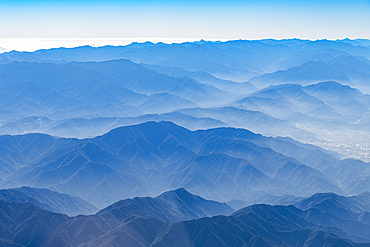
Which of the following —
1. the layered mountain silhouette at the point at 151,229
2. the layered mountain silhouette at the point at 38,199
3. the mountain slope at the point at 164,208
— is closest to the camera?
the layered mountain silhouette at the point at 151,229

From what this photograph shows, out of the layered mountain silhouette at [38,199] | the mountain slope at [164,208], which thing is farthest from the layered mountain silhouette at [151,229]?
the layered mountain silhouette at [38,199]

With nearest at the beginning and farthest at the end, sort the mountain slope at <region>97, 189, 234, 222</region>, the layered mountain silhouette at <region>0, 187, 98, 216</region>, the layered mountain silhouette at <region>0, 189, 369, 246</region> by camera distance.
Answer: the layered mountain silhouette at <region>0, 189, 369, 246</region> → the mountain slope at <region>97, 189, 234, 222</region> → the layered mountain silhouette at <region>0, 187, 98, 216</region>

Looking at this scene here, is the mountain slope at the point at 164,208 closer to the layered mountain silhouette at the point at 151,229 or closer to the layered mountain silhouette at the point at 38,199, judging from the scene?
the layered mountain silhouette at the point at 151,229

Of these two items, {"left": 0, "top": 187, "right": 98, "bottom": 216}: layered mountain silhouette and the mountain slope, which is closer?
the mountain slope

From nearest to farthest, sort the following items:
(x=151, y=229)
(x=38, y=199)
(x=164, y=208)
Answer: (x=151, y=229) < (x=164, y=208) < (x=38, y=199)

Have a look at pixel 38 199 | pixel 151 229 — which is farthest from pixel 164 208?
pixel 38 199

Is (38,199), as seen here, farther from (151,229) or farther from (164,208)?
(151,229)

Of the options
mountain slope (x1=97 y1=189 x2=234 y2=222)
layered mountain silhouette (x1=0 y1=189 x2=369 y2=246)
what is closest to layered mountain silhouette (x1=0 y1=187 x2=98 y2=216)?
mountain slope (x1=97 y1=189 x2=234 y2=222)

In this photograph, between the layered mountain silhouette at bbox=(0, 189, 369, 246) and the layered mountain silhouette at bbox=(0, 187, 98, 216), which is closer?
the layered mountain silhouette at bbox=(0, 189, 369, 246)

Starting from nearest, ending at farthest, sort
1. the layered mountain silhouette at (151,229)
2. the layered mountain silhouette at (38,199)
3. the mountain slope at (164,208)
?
the layered mountain silhouette at (151,229)
the mountain slope at (164,208)
the layered mountain silhouette at (38,199)

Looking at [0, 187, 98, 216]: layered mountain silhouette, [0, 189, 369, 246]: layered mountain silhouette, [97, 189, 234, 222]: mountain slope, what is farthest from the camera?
[0, 187, 98, 216]: layered mountain silhouette

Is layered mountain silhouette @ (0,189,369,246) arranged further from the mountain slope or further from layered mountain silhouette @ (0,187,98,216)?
layered mountain silhouette @ (0,187,98,216)
